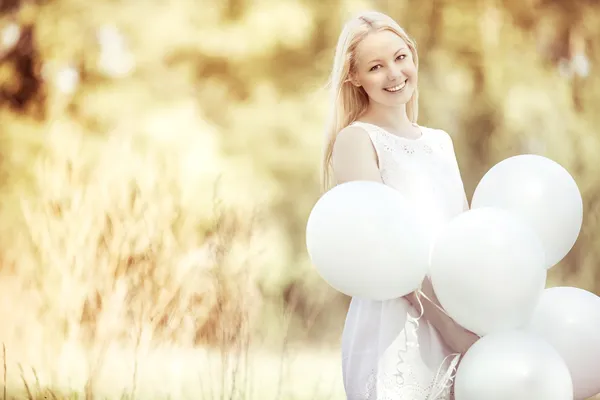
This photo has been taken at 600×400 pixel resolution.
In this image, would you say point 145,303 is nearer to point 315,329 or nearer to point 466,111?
point 315,329

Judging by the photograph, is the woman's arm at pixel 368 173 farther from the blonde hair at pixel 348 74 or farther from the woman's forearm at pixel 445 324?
the blonde hair at pixel 348 74

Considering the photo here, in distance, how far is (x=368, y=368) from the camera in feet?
4.75

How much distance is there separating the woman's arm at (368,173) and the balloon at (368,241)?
0.42ft

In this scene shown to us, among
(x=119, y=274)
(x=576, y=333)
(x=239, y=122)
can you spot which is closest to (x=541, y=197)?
(x=576, y=333)

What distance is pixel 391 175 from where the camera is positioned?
151 centimetres

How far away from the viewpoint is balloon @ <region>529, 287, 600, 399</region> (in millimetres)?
1425

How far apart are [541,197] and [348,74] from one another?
0.45m

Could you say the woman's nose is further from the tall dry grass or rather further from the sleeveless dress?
the tall dry grass

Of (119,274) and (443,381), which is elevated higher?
(443,381)

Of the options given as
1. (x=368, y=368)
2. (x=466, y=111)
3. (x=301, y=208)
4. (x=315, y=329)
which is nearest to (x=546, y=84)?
(x=466, y=111)

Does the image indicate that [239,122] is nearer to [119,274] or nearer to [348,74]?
[119,274]

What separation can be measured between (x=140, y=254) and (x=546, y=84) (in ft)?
8.92

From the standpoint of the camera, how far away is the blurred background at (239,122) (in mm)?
3141

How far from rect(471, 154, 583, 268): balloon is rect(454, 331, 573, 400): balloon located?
232 mm
